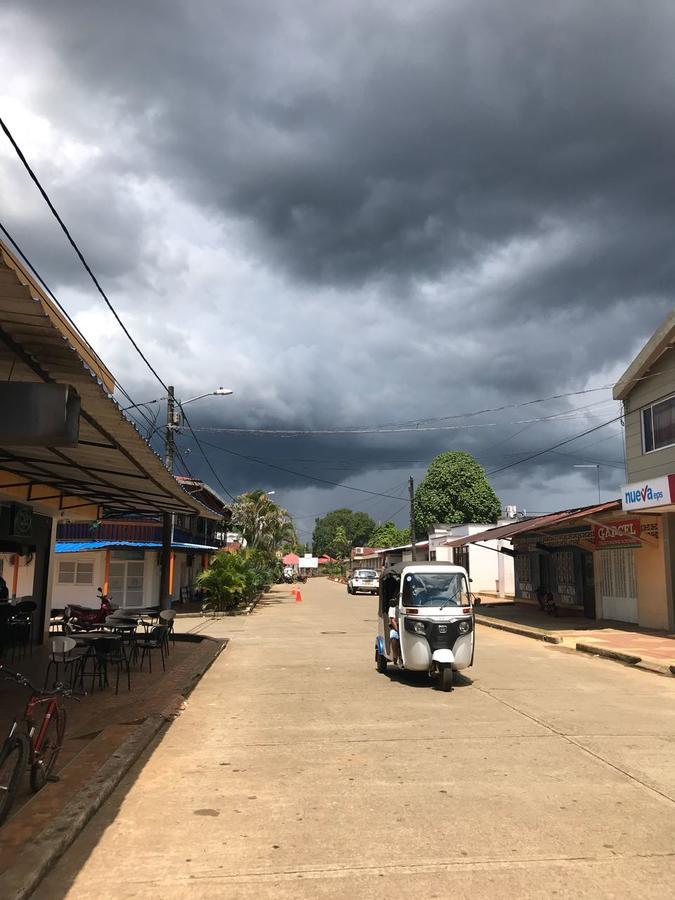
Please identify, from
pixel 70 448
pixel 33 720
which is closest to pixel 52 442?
pixel 33 720

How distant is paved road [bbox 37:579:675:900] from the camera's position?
13.9 ft

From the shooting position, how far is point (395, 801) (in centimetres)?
564

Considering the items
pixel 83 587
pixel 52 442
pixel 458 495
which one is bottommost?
pixel 83 587

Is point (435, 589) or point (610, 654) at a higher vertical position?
point (435, 589)

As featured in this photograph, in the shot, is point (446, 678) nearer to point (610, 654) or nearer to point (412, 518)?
point (610, 654)

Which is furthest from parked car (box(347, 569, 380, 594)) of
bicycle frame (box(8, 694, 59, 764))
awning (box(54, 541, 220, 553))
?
bicycle frame (box(8, 694, 59, 764))

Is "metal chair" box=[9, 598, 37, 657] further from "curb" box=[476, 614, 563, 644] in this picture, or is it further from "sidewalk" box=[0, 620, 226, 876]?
"curb" box=[476, 614, 563, 644]

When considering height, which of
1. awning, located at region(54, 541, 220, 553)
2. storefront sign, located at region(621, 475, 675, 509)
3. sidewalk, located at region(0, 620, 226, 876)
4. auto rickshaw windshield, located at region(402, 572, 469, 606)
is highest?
storefront sign, located at region(621, 475, 675, 509)

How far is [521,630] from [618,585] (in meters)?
3.45

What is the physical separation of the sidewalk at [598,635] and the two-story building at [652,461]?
3.50 feet

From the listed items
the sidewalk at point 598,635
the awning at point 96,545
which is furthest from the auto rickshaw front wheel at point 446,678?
the awning at point 96,545

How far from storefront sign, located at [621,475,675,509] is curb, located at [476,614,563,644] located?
4.02m

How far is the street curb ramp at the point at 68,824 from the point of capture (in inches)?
157

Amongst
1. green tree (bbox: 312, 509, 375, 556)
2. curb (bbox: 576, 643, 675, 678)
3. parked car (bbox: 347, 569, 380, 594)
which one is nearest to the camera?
curb (bbox: 576, 643, 675, 678)
